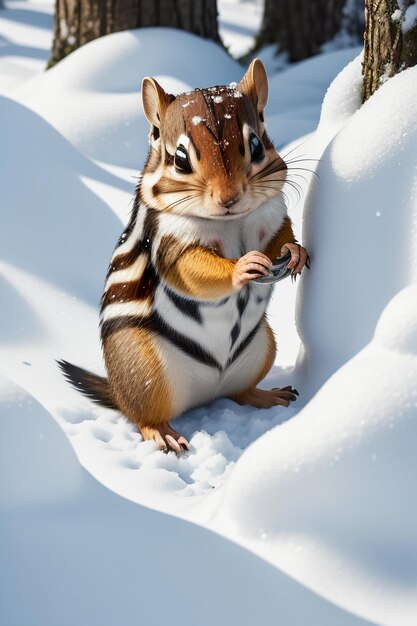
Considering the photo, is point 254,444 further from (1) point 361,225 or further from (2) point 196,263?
(1) point 361,225

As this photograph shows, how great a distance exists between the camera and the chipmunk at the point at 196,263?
282 centimetres

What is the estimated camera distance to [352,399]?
2473 millimetres

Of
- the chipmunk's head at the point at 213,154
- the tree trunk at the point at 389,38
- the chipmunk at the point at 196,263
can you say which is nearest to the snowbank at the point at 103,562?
the chipmunk at the point at 196,263

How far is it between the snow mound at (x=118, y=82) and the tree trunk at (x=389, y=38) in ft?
5.99

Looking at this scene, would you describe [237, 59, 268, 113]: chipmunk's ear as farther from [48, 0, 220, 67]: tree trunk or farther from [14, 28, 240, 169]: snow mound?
[48, 0, 220, 67]: tree trunk

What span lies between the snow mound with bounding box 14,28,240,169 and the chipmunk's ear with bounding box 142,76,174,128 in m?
1.90

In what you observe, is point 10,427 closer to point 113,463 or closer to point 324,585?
point 113,463

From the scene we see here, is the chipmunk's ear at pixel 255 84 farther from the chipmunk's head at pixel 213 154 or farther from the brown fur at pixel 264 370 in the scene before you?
the brown fur at pixel 264 370

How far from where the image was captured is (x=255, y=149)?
288 cm

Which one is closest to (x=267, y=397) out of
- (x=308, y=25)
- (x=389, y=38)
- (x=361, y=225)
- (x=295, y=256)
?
(x=295, y=256)

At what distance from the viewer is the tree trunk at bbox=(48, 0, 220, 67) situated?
5902 mm

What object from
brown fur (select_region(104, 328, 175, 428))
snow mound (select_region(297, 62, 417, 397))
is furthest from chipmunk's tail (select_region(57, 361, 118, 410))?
snow mound (select_region(297, 62, 417, 397))

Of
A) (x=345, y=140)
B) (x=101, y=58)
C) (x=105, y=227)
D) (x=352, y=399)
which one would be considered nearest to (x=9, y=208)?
→ (x=105, y=227)

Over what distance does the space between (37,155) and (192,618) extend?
295cm
